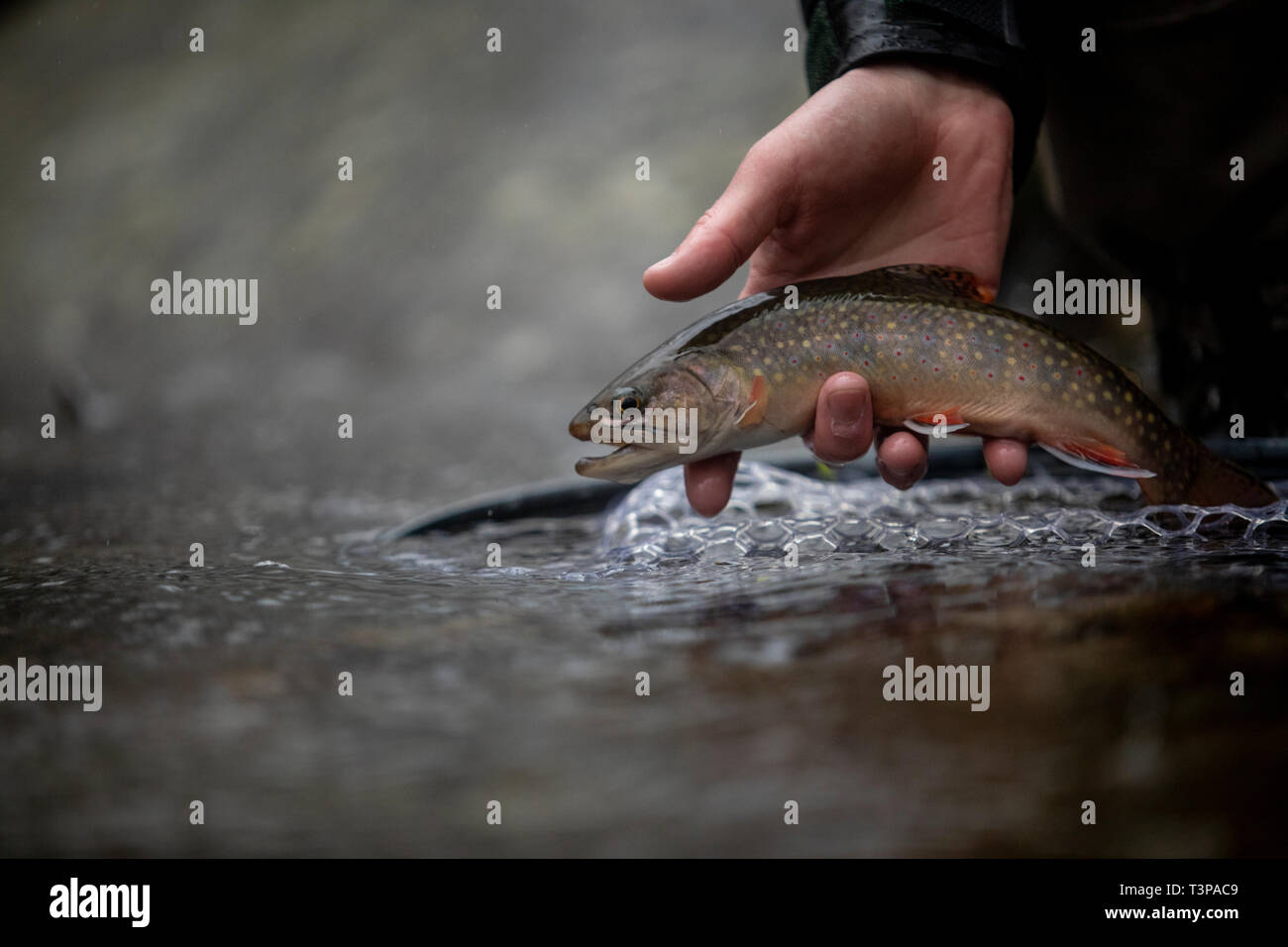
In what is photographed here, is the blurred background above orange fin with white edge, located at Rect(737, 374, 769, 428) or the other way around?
the other way around

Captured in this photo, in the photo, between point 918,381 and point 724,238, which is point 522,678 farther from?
point 918,381

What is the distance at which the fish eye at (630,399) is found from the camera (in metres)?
2.00

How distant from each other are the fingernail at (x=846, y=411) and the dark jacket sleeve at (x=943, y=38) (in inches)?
36.4

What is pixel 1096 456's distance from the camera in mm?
2057

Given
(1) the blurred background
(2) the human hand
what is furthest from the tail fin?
(1) the blurred background

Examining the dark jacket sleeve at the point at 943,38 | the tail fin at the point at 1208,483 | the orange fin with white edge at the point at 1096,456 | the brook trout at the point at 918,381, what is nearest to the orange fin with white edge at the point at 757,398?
the brook trout at the point at 918,381

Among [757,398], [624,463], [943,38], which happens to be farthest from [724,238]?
[943,38]

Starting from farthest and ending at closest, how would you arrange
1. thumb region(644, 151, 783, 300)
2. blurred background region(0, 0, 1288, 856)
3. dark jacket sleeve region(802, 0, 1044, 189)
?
1. dark jacket sleeve region(802, 0, 1044, 189)
2. thumb region(644, 151, 783, 300)
3. blurred background region(0, 0, 1288, 856)

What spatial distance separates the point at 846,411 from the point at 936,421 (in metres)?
0.20

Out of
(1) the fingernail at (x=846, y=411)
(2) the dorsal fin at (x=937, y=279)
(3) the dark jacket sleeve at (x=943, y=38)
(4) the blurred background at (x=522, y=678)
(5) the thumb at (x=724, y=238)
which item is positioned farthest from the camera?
(3) the dark jacket sleeve at (x=943, y=38)

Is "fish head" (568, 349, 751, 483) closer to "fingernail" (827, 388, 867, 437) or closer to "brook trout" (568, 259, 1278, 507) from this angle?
"brook trout" (568, 259, 1278, 507)

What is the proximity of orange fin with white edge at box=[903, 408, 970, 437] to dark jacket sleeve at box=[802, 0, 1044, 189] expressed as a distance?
0.92 meters

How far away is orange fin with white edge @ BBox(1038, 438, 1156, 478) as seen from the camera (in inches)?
80.1

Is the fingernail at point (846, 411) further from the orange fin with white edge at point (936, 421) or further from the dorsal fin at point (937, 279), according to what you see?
the dorsal fin at point (937, 279)
